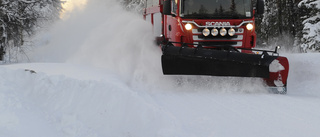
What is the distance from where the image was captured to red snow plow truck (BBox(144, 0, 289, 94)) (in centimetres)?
659

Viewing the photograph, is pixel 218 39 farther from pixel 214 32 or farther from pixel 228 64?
pixel 228 64

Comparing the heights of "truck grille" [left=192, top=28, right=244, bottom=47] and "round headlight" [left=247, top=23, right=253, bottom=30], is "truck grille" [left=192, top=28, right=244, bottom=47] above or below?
below

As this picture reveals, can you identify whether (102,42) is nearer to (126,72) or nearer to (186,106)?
(126,72)

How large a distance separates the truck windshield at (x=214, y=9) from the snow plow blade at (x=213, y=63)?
4.14 ft

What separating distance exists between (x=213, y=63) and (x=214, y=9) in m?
1.67

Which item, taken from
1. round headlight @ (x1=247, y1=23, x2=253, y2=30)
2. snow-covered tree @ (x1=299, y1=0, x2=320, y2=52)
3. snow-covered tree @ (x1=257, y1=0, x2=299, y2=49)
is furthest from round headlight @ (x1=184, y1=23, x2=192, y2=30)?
snow-covered tree @ (x1=257, y1=0, x2=299, y2=49)

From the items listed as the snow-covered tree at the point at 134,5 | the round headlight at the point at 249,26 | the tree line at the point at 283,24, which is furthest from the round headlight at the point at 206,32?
the snow-covered tree at the point at 134,5

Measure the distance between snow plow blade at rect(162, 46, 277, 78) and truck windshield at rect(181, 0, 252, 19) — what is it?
126 cm

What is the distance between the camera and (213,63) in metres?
6.68

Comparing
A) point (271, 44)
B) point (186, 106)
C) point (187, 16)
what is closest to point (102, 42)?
point (187, 16)

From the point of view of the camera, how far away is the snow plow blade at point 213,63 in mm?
6539

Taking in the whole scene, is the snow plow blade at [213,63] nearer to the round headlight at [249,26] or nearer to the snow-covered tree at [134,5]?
the round headlight at [249,26]

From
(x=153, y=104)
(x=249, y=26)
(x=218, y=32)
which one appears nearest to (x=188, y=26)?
(x=218, y=32)

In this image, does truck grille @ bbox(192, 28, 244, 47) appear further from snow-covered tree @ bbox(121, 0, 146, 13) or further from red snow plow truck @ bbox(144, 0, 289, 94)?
snow-covered tree @ bbox(121, 0, 146, 13)
